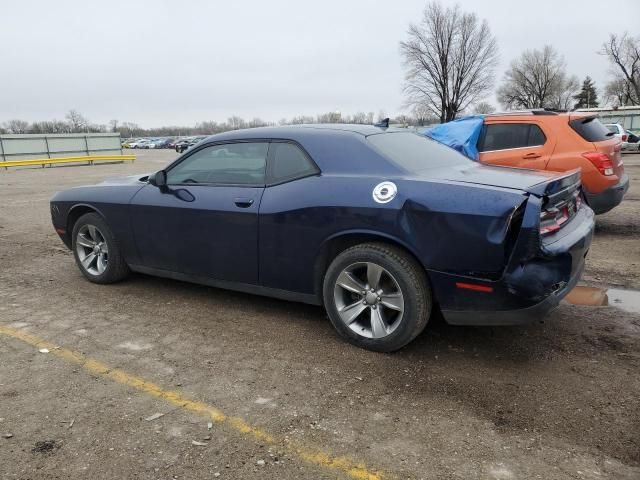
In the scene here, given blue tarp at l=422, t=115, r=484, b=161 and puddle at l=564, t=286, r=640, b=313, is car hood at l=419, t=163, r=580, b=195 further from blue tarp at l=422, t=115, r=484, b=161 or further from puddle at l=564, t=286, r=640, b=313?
blue tarp at l=422, t=115, r=484, b=161

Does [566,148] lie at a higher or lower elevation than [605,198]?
higher

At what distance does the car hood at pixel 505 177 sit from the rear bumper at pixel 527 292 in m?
0.34

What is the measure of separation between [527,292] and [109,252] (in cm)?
384

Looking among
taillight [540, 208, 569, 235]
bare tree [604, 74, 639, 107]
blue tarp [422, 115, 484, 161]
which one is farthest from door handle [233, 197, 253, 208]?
bare tree [604, 74, 639, 107]

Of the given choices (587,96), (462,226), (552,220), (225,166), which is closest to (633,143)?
(552,220)

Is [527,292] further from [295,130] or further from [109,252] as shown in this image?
[109,252]

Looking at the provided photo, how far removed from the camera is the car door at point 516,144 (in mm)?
6801

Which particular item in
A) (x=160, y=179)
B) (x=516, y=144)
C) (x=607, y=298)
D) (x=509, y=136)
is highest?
(x=509, y=136)

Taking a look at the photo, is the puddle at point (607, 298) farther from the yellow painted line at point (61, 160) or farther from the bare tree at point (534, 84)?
the bare tree at point (534, 84)

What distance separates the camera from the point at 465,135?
24.7 feet

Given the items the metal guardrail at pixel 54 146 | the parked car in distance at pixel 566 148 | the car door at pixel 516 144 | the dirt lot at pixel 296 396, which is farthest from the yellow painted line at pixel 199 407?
the metal guardrail at pixel 54 146

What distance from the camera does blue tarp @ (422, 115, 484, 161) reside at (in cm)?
739

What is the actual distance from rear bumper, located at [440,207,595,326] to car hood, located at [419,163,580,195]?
1.13 ft

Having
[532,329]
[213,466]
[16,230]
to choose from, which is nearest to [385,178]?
[532,329]
